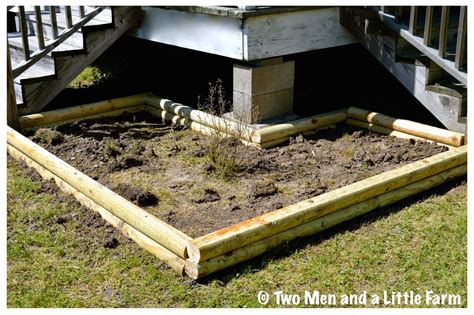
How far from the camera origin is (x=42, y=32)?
7.77 m

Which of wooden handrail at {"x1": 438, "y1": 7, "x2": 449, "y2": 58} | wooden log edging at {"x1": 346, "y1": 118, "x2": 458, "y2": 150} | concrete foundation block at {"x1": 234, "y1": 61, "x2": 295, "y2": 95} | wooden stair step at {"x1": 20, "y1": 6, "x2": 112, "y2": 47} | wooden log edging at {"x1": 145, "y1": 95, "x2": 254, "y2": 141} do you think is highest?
wooden handrail at {"x1": 438, "y1": 7, "x2": 449, "y2": 58}

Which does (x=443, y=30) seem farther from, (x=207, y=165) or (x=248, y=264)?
(x=248, y=264)

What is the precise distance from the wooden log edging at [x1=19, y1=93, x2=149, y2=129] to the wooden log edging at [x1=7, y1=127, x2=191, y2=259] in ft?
1.96

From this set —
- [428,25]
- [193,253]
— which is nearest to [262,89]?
[428,25]

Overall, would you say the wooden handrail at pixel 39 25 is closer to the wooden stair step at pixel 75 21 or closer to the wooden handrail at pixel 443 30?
the wooden stair step at pixel 75 21

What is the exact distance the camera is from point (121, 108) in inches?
335

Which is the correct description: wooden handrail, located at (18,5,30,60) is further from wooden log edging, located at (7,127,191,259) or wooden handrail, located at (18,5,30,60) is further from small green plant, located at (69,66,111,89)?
small green plant, located at (69,66,111,89)

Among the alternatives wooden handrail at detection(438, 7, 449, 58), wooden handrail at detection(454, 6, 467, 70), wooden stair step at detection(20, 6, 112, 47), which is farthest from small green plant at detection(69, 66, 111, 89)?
wooden handrail at detection(454, 6, 467, 70)

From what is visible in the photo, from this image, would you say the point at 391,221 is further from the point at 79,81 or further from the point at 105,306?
the point at 79,81

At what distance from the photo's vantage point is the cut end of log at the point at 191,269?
14.8 feet

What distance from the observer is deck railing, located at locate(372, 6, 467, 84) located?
6383mm

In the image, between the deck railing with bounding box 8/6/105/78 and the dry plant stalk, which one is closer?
the dry plant stalk

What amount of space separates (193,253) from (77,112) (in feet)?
13.6

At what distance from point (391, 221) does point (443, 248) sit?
0.54m
